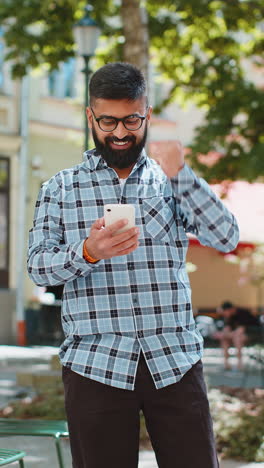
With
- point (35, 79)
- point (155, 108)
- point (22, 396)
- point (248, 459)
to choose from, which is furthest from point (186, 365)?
point (35, 79)

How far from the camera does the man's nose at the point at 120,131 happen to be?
8.96ft

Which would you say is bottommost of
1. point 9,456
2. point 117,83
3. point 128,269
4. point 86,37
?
point 9,456

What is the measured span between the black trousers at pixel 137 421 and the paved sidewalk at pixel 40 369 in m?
3.32

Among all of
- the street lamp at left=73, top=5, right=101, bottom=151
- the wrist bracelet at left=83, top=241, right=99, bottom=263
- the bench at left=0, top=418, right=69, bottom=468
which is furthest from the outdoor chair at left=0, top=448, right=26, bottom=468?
the street lamp at left=73, top=5, right=101, bottom=151

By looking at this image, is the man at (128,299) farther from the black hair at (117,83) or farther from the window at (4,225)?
the window at (4,225)

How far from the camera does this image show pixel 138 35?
9273 millimetres

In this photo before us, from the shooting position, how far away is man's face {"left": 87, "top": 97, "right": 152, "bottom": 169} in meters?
2.74

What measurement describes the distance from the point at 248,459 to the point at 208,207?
4044 mm

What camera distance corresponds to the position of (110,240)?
248 cm

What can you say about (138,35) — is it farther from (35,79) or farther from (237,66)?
(35,79)

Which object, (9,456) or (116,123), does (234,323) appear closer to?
(9,456)

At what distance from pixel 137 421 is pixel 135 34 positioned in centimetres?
710

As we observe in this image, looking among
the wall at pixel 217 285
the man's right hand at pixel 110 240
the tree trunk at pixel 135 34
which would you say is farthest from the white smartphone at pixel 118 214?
the wall at pixel 217 285

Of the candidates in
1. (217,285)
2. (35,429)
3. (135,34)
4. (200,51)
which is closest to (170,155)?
(35,429)
